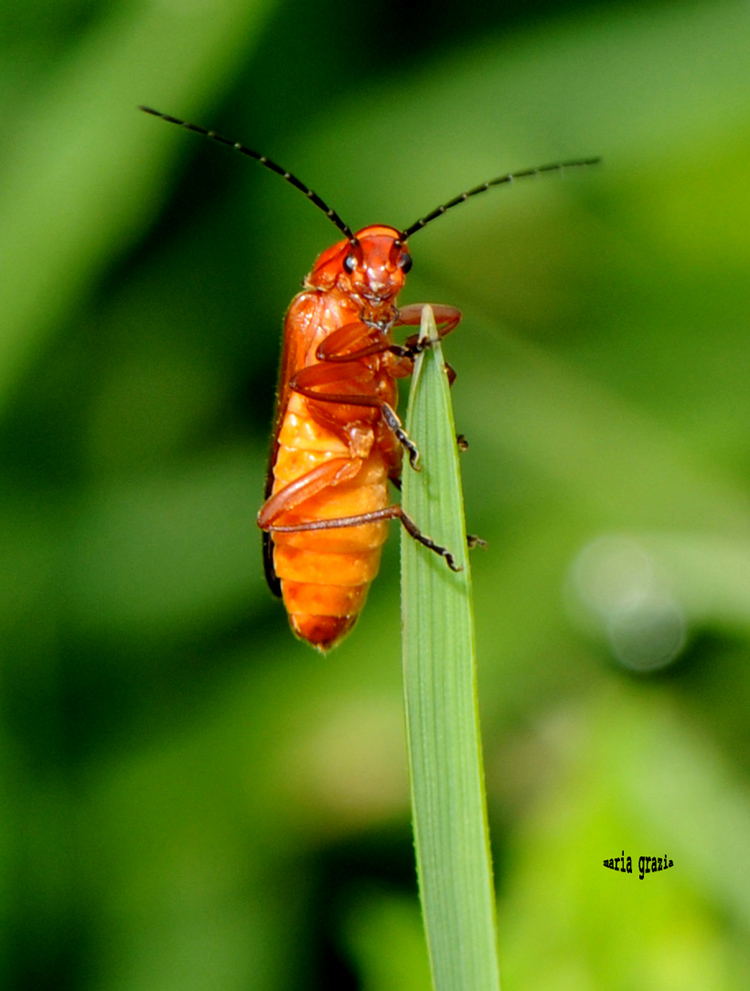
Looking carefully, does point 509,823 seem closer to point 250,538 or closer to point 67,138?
point 250,538

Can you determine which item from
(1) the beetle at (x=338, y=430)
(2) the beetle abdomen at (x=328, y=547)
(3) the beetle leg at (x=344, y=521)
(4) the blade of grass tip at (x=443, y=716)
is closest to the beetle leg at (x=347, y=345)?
(1) the beetle at (x=338, y=430)

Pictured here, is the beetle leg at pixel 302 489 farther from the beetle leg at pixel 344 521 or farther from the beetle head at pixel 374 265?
the beetle head at pixel 374 265

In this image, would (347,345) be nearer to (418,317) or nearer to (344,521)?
(418,317)

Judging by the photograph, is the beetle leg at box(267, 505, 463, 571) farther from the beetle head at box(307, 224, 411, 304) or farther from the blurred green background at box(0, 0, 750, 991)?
the blurred green background at box(0, 0, 750, 991)

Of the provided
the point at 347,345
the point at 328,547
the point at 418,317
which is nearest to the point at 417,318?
the point at 418,317

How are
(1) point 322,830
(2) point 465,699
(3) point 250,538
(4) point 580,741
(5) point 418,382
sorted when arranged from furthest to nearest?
(3) point 250,538 → (1) point 322,830 → (4) point 580,741 → (5) point 418,382 → (2) point 465,699

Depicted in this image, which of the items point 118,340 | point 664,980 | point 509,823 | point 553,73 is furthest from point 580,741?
point 553,73
